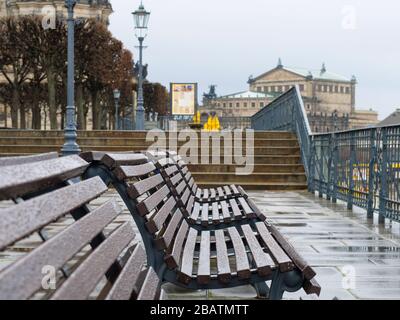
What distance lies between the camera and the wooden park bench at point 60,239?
5.71 ft

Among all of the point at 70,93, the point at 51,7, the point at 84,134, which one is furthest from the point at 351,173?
the point at 51,7

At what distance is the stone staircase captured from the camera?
1666 centimetres

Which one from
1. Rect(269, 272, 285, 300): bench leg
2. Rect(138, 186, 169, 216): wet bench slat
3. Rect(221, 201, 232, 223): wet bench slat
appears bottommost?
Rect(269, 272, 285, 300): bench leg

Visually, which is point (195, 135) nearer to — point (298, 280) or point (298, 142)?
point (298, 142)

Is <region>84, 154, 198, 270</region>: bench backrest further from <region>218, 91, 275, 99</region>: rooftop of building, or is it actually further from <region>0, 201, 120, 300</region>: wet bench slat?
<region>218, 91, 275, 99</region>: rooftop of building

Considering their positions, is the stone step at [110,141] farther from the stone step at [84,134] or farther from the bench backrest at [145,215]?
the bench backrest at [145,215]

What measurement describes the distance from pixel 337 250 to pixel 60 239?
5.52 meters

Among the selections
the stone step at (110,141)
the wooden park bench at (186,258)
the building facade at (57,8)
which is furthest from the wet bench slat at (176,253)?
the building facade at (57,8)

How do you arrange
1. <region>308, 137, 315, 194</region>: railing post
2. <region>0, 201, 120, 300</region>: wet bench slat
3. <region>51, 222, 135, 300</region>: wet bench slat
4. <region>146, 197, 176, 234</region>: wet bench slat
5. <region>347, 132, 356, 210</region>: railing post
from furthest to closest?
<region>308, 137, 315, 194</region>: railing post < <region>347, 132, 356, 210</region>: railing post < <region>146, 197, 176, 234</region>: wet bench slat < <region>51, 222, 135, 300</region>: wet bench slat < <region>0, 201, 120, 300</region>: wet bench slat

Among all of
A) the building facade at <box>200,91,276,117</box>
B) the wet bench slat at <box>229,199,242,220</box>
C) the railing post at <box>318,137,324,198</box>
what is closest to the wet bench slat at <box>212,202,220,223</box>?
the wet bench slat at <box>229,199,242,220</box>

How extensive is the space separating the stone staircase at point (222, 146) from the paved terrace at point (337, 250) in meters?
3.93

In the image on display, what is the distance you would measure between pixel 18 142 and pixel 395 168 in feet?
44.9

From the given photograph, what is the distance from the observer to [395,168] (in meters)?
9.16
